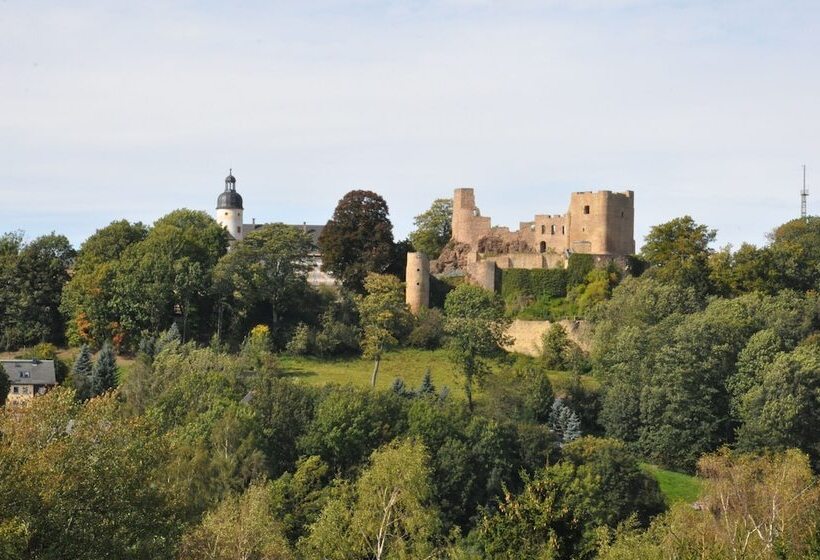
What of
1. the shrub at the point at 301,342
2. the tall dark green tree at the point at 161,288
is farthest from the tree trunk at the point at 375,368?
the tall dark green tree at the point at 161,288

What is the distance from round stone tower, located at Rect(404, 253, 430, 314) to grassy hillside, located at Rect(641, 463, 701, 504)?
50.1 ft

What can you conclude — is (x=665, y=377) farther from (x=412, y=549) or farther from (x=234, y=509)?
(x=234, y=509)

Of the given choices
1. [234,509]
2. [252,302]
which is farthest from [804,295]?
[234,509]

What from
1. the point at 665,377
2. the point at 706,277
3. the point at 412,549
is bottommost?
the point at 412,549

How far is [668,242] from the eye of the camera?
62.5 metres

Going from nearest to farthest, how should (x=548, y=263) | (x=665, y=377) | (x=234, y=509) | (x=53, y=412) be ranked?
1. (x=53, y=412)
2. (x=234, y=509)
3. (x=665, y=377)
4. (x=548, y=263)

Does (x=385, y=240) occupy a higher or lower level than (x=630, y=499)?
higher

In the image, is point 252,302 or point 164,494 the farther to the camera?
point 252,302

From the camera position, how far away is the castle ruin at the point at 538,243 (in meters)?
63.7

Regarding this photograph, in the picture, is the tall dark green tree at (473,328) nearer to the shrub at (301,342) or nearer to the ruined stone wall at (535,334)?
the ruined stone wall at (535,334)

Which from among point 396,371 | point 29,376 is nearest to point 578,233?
point 396,371

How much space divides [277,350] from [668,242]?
637 inches

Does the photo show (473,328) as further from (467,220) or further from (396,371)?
(467,220)

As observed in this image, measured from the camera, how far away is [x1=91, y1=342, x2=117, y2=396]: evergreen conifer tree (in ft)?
180
